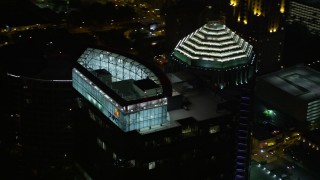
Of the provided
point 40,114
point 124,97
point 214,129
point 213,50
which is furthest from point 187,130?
point 40,114

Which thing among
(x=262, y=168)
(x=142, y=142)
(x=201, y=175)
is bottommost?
(x=262, y=168)

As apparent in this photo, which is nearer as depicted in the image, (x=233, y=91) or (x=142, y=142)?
(x=142, y=142)

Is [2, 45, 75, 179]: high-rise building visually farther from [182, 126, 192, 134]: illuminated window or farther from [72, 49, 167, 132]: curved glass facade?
[182, 126, 192, 134]: illuminated window

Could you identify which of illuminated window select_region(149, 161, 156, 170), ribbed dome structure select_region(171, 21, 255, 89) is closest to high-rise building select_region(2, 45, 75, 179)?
ribbed dome structure select_region(171, 21, 255, 89)

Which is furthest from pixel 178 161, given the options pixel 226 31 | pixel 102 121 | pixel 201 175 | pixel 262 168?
pixel 262 168

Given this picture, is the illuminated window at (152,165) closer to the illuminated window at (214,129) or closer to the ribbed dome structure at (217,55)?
the illuminated window at (214,129)

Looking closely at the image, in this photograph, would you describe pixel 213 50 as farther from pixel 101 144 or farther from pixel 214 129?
pixel 101 144

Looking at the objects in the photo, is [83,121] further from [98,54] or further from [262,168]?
[262,168]

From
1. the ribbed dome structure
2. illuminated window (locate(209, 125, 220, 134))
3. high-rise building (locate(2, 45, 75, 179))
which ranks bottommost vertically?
high-rise building (locate(2, 45, 75, 179))
